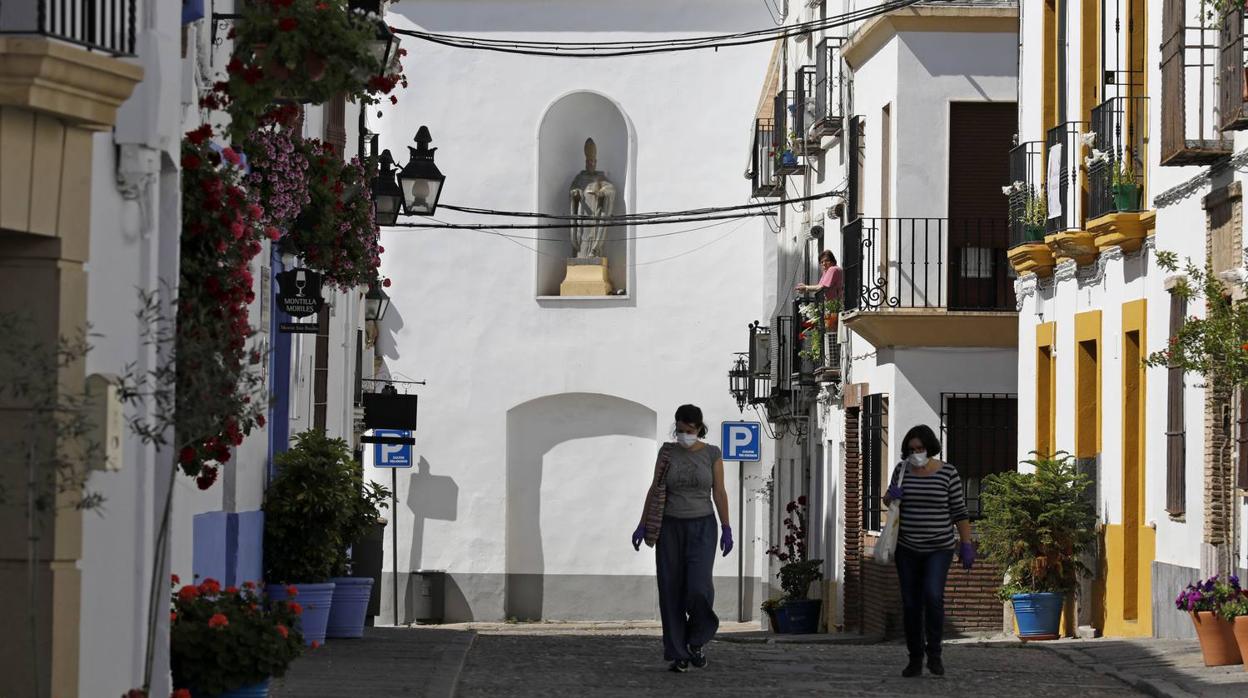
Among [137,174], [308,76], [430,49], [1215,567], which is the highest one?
[430,49]

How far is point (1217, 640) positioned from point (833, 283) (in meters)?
13.8

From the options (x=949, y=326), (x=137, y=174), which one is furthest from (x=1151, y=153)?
(x=137, y=174)

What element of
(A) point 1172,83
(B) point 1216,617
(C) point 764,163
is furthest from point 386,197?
(C) point 764,163

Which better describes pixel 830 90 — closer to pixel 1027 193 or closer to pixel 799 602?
pixel 799 602

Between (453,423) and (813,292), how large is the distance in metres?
10.7

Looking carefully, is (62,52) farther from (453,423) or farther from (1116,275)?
(453,423)

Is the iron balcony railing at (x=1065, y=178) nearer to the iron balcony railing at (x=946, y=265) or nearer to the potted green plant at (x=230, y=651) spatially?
the iron balcony railing at (x=946, y=265)

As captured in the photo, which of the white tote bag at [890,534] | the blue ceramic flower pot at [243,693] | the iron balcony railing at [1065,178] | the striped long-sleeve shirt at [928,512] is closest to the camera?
the blue ceramic flower pot at [243,693]

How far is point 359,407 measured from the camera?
28.7 metres

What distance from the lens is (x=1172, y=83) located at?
16.3 m

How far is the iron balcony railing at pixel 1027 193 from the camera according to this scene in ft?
70.2

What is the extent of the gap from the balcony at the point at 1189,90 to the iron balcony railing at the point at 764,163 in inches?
646

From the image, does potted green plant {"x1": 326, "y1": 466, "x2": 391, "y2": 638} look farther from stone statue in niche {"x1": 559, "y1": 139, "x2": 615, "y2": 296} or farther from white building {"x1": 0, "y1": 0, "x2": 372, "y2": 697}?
stone statue in niche {"x1": 559, "y1": 139, "x2": 615, "y2": 296}

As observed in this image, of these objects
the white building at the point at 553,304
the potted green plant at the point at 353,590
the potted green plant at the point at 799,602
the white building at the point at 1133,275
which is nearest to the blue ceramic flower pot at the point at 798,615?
the potted green plant at the point at 799,602
